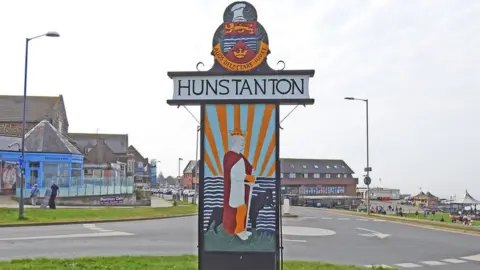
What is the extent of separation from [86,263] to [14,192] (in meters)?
35.6

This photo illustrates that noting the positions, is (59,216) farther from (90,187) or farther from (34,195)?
(90,187)

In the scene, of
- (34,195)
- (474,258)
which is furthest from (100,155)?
(474,258)

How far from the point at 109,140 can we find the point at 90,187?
66.7 m

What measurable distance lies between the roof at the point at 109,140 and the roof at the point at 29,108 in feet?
110

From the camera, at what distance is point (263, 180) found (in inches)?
342

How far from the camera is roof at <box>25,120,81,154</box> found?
46.8 m

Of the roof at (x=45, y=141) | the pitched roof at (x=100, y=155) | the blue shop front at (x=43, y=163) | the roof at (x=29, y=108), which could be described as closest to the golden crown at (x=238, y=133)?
the blue shop front at (x=43, y=163)

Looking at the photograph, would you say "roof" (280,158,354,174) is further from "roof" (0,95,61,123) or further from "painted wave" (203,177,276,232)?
"painted wave" (203,177,276,232)

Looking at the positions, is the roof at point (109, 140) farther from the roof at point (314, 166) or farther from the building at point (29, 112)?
the roof at point (314, 166)

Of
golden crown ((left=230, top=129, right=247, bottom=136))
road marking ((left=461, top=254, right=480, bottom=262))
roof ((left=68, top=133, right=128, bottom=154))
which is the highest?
roof ((left=68, top=133, right=128, bottom=154))

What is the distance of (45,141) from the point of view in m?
47.7

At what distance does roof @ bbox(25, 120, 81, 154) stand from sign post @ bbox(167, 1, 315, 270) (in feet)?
135

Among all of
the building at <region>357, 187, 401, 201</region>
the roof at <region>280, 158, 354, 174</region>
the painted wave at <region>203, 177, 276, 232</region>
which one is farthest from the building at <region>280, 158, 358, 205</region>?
the painted wave at <region>203, 177, 276, 232</region>

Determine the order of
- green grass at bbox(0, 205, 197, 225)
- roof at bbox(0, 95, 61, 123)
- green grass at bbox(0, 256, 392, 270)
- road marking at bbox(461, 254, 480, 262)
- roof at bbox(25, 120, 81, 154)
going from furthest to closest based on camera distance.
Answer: roof at bbox(0, 95, 61, 123)
roof at bbox(25, 120, 81, 154)
green grass at bbox(0, 205, 197, 225)
road marking at bbox(461, 254, 480, 262)
green grass at bbox(0, 256, 392, 270)
